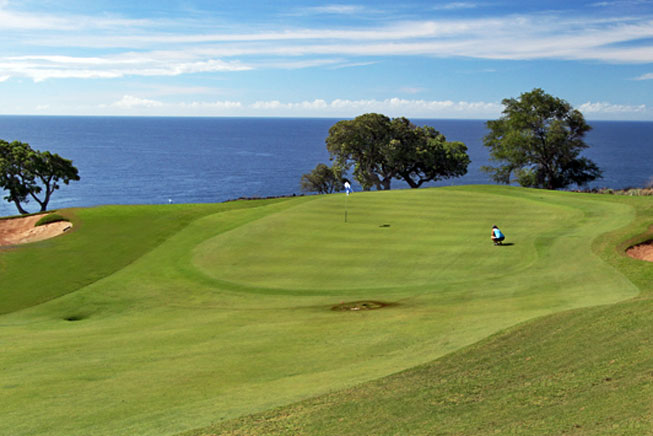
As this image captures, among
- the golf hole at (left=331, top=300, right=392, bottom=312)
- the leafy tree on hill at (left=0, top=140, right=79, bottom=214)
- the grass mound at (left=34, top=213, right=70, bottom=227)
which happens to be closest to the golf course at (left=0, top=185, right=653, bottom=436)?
the golf hole at (left=331, top=300, right=392, bottom=312)

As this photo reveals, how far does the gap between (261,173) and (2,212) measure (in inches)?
2915

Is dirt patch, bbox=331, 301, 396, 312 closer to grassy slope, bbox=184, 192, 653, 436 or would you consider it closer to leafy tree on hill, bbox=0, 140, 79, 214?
grassy slope, bbox=184, 192, 653, 436

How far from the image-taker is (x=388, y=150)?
75375 millimetres

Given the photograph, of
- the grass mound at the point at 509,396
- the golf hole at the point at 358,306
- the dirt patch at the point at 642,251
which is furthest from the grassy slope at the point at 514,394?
the dirt patch at the point at 642,251

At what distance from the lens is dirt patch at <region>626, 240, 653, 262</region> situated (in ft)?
75.0

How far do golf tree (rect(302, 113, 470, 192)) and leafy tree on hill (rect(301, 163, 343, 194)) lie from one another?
40.7ft

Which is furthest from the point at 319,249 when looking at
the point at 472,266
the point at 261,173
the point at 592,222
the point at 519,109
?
the point at 261,173

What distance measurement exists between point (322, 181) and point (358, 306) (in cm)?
7684

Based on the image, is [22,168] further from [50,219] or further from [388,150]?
[388,150]

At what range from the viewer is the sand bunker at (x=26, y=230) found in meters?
33.9

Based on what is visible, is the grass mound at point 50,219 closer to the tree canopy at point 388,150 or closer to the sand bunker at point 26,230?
the sand bunker at point 26,230

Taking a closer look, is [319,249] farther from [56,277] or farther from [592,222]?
[592,222]

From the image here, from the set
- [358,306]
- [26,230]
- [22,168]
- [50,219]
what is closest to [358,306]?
[358,306]

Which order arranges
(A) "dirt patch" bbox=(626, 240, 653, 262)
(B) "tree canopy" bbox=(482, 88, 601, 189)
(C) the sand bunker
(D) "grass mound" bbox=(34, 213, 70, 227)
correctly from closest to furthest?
(A) "dirt patch" bbox=(626, 240, 653, 262), (C) the sand bunker, (D) "grass mound" bbox=(34, 213, 70, 227), (B) "tree canopy" bbox=(482, 88, 601, 189)
